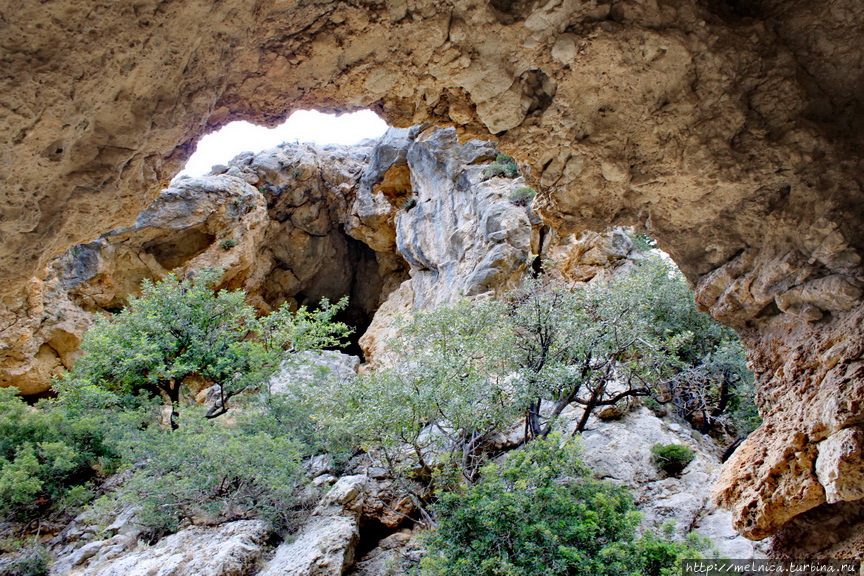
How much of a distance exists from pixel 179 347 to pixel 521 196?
9.92 m

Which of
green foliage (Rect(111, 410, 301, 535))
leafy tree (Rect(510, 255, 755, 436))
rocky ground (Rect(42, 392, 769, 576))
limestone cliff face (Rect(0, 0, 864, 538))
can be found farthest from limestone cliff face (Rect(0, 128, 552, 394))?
Answer: limestone cliff face (Rect(0, 0, 864, 538))

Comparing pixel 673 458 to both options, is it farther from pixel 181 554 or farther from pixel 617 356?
pixel 181 554

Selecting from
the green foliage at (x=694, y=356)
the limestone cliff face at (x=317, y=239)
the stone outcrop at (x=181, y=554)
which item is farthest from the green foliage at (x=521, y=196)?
the stone outcrop at (x=181, y=554)

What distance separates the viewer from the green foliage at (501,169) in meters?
15.4

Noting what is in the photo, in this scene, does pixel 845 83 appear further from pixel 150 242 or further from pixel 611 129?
pixel 150 242

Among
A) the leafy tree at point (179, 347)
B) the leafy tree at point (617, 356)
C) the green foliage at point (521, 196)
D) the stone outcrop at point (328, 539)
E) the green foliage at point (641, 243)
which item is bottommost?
the stone outcrop at point (328, 539)

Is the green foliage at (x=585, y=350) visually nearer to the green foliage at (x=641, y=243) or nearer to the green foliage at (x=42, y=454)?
the green foliage at (x=641, y=243)

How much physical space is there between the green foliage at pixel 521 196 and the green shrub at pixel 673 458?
26.6 feet

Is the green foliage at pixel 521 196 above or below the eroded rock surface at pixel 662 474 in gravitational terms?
above

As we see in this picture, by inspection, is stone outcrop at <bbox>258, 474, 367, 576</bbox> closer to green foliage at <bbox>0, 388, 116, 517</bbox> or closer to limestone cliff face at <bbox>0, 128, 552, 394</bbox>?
green foliage at <bbox>0, 388, 116, 517</bbox>

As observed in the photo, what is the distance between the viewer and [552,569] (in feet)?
17.9

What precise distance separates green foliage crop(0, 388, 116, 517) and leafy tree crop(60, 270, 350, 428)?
1.08m

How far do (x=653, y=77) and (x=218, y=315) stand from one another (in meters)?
12.2

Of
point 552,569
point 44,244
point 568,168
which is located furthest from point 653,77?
point 552,569
